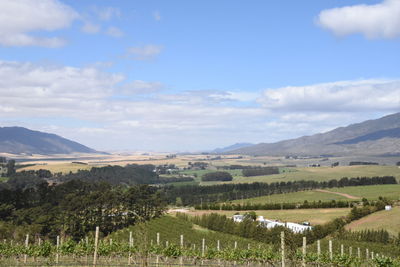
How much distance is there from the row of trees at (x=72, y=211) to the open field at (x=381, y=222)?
150 feet

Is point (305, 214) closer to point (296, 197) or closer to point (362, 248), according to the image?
point (296, 197)

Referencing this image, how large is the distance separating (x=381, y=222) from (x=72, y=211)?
220 ft

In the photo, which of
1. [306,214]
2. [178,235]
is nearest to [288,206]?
[306,214]

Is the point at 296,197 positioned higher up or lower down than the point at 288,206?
lower down

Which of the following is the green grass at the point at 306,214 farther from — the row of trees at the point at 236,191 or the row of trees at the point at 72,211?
the row of trees at the point at 236,191

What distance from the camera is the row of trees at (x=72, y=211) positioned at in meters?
80.7

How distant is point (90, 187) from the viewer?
381 ft

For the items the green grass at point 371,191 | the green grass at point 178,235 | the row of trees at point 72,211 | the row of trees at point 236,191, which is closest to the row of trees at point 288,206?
the green grass at point 371,191

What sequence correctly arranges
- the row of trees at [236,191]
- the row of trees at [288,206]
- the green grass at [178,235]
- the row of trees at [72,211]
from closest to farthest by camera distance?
the green grass at [178,235] → the row of trees at [72,211] → the row of trees at [288,206] → the row of trees at [236,191]

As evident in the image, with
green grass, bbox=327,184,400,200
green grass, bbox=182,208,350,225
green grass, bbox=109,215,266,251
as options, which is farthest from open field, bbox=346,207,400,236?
green grass, bbox=327,184,400,200

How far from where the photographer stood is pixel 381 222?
96.2 metres

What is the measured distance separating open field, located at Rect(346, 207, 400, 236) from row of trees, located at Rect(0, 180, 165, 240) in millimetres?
45593

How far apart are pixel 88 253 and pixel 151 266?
23.0ft

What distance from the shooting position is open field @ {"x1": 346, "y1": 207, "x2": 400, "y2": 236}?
91.4m
